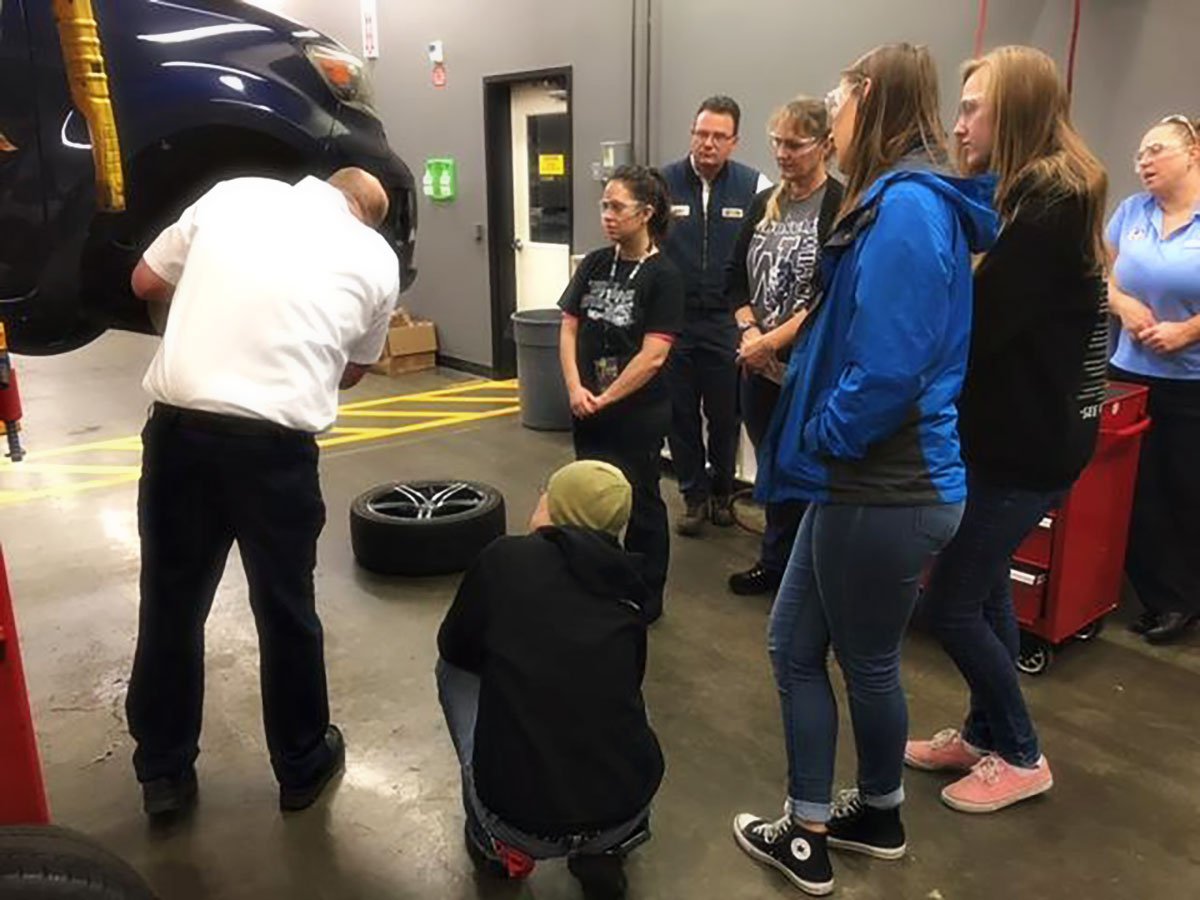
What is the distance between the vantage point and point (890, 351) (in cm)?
175

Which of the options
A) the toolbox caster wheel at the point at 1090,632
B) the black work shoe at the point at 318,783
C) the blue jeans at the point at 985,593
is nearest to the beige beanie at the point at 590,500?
the blue jeans at the point at 985,593

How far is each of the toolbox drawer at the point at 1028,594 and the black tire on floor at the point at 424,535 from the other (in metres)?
1.84

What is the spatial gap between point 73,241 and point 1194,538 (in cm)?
354

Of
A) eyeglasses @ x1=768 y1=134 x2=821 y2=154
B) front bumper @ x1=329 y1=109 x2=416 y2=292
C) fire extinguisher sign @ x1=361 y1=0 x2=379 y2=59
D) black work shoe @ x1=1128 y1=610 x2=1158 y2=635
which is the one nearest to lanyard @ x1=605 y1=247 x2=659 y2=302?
eyeglasses @ x1=768 y1=134 x2=821 y2=154

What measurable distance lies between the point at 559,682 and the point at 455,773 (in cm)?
95

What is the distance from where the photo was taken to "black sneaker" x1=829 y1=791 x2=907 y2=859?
2.28 meters

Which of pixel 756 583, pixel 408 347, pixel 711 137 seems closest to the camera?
pixel 756 583

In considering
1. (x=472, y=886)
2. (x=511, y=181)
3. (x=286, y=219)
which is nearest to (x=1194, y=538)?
(x=472, y=886)

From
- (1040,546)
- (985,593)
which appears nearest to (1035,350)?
(985,593)

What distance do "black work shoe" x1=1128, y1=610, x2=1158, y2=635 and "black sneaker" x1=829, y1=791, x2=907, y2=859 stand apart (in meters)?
1.64

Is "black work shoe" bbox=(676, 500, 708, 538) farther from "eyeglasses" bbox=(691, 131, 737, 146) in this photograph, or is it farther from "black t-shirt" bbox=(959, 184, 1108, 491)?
"black t-shirt" bbox=(959, 184, 1108, 491)

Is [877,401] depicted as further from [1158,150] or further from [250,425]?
[1158,150]

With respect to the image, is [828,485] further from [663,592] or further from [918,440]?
[663,592]

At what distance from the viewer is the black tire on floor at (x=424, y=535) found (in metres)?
3.81
